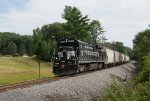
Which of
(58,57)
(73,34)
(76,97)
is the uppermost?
(73,34)

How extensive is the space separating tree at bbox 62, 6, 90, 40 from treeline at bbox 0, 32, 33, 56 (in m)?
84.8

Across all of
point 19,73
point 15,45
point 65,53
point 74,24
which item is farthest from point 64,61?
point 15,45

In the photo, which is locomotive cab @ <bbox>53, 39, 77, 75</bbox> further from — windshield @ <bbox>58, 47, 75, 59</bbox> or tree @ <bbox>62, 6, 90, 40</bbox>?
tree @ <bbox>62, 6, 90, 40</bbox>

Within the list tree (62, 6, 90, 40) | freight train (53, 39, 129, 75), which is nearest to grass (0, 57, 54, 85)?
freight train (53, 39, 129, 75)

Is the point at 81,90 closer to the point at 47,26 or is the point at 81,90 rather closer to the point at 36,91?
the point at 36,91

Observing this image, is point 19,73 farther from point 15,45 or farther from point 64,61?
point 15,45

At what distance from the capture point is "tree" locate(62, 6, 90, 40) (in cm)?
8362

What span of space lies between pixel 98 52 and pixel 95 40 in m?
82.5

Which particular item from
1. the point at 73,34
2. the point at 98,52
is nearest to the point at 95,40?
the point at 73,34

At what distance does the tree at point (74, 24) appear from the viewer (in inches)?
3292

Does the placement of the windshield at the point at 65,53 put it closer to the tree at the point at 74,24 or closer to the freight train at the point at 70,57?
the freight train at the point at 70,57

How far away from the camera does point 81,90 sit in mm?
21516

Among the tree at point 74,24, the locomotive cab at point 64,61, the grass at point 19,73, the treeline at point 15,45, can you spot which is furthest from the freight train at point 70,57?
the treeline at point 15,45

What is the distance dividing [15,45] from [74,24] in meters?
97.4
